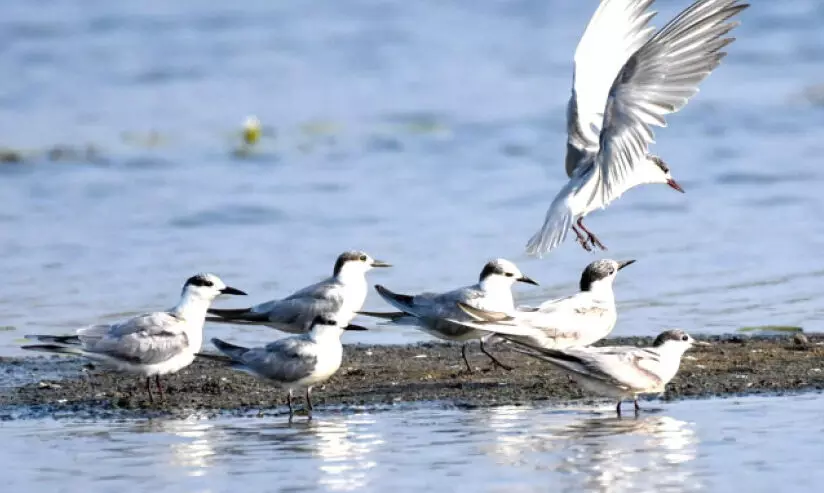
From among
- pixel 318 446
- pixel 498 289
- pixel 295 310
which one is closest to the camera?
pixel 318 446

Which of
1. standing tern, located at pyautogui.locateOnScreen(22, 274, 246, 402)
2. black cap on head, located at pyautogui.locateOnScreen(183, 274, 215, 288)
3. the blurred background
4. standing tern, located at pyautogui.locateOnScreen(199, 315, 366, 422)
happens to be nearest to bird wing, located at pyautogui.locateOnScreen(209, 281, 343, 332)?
black cap on head, located at pyautogui.locateOnScreen(183, 274, 215, 288)

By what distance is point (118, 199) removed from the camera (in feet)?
53.4

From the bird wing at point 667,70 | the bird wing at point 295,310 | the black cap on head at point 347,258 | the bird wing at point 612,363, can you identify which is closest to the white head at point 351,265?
the black cap on head at point 347,258

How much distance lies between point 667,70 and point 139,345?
11.9ft

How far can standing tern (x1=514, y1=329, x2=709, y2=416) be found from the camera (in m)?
8.43

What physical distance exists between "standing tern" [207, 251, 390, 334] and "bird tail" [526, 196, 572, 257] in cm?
114

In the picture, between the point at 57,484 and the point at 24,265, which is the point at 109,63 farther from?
the point at 57,484

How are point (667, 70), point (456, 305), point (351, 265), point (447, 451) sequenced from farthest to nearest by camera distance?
point (351, 265) → point (667, 70) → point (456, 305) → point (447, 451)

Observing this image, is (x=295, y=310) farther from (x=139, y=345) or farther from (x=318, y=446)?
(x=318, y=446)

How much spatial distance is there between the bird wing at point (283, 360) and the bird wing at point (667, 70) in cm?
267

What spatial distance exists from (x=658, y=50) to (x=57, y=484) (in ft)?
15.7

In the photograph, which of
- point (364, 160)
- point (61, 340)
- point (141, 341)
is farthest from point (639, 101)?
point (364, 160)

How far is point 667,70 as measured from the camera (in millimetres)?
10398

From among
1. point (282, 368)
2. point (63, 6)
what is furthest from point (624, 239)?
point (63, 6)
